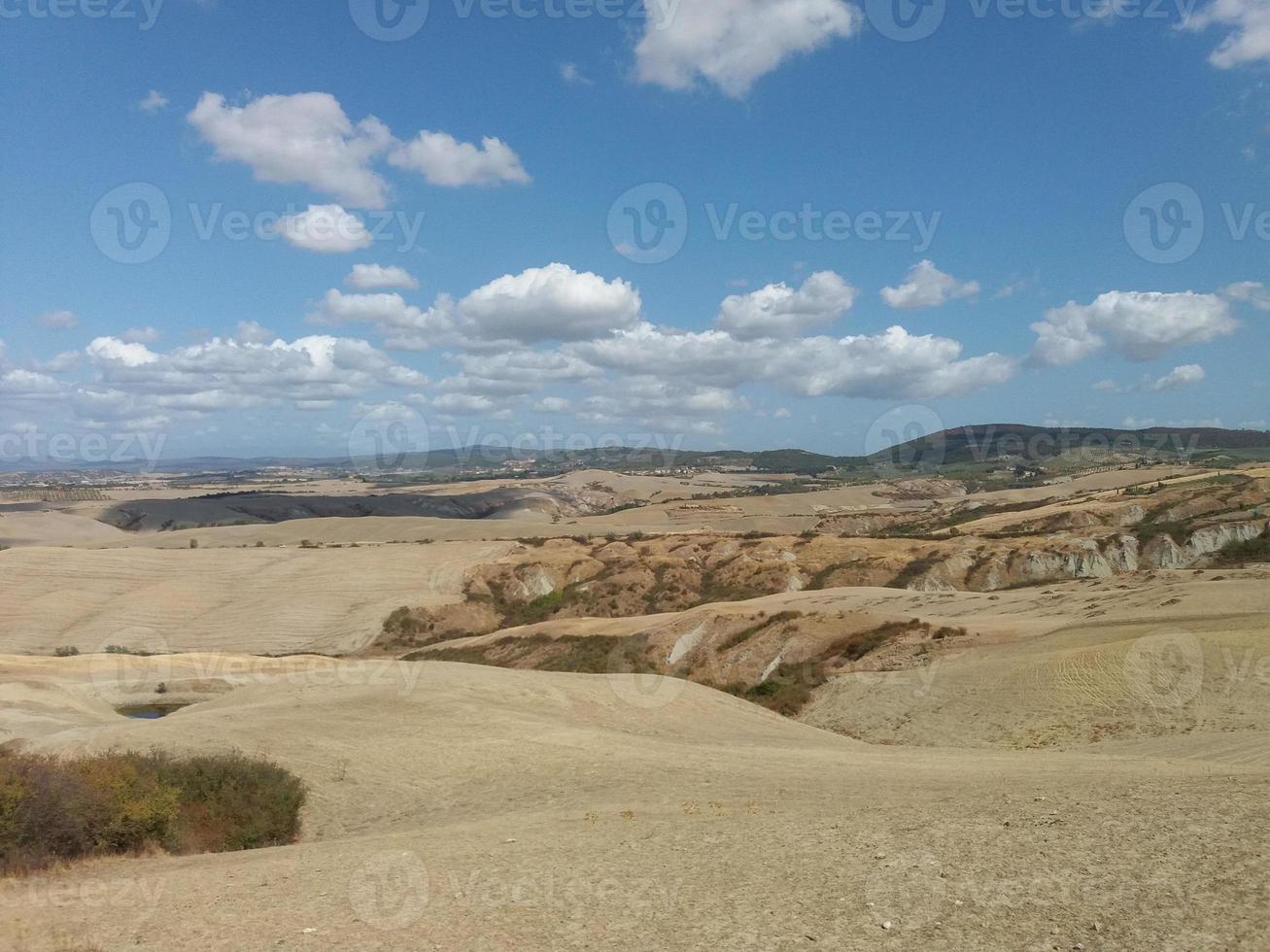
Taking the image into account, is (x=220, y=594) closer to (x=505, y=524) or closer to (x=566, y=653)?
(x=566, y=653)

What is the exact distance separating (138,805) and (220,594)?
2515 inches

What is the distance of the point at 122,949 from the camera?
938 centimetres

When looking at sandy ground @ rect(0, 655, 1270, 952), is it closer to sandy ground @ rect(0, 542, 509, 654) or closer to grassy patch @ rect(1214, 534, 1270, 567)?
grassy patch @ rect(1214, 534, 1270, 567)

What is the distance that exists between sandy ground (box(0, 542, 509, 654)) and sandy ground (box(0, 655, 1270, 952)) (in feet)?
147

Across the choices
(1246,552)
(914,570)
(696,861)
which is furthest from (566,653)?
(1246,552)

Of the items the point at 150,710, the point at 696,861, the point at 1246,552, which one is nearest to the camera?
the point at 696,861

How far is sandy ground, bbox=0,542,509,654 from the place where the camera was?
63.1 meters

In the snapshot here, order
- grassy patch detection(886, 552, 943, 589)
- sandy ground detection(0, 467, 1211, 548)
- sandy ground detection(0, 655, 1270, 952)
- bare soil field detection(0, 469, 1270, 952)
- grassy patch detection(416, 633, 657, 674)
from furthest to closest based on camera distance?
sandy ground detection(0, 467, 1211, 548)
grassy patch detection(886, 552, 943, 589)
grassy patch detection(416, 633, 657, 674)
bare soil field detection(0, 469, 1270, 952)
sandy ground detection(0, 655, 1270, 952)

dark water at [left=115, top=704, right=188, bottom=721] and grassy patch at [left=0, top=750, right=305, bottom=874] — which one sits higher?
grassy patch at [left=0, top=750, right=305, bottom=874]

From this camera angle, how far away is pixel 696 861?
1206 cm

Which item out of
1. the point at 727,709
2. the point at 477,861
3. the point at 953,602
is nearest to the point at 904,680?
the point at 727,709

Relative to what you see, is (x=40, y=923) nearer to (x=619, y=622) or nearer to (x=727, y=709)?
(x=727, y=709)

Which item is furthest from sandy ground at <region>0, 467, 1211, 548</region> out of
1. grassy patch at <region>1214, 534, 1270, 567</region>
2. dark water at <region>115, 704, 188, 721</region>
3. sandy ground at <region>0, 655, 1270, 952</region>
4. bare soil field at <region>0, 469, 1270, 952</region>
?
sandy ground at <region>0, 655, 1270, 952</region>

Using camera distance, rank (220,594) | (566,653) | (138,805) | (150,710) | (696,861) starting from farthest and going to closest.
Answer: (220,594) → (566,653) → (150,710) → (138,805) → (696,861)
